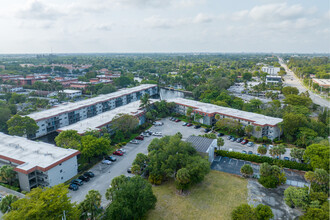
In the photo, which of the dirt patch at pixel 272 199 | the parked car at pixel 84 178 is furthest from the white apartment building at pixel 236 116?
the parked car at pixel 84 178

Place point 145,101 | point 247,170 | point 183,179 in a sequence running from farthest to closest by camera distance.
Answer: point 145,101
point 247,170
point 183,179

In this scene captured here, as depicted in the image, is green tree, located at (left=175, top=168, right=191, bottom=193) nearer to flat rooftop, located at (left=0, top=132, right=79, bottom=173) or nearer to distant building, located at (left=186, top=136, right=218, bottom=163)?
distant building, located at (left=186, top=136, right=218, bottom=163)

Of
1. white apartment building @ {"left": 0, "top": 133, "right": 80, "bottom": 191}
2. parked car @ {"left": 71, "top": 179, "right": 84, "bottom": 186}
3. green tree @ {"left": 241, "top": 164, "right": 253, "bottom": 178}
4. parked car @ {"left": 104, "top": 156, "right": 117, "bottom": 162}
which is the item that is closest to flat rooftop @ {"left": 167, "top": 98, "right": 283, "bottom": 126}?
green tree @ {"left": 241, "top": 164, "right": 253, "bottom": 178}

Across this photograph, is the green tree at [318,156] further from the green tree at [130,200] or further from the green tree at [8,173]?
the green tree at [8,173]

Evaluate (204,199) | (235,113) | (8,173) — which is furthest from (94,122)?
(235,113)

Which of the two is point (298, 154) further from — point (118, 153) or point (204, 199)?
point (118, 153)

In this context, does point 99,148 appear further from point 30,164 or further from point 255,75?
point 255,75
